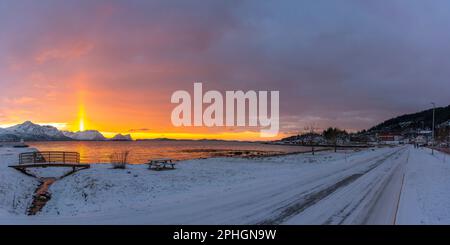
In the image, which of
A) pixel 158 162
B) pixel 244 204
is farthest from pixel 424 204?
pixel 158 162

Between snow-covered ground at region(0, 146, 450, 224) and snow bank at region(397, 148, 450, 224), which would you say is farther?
snow bank at region(397, 148, 450, 224)

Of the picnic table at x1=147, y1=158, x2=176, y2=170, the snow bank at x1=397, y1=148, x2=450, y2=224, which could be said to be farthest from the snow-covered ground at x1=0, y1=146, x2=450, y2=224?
the picnic table at x1=147, y1=158, x2=176, y2=170

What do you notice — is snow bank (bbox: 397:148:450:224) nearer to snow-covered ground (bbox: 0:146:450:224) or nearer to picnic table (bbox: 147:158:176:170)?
snow-covered ground (bbox: 0:146:450:224)

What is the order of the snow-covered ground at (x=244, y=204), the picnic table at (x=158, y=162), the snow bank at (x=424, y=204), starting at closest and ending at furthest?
the snow-covered ground at (x=244, y=204) → the snow bank at (x=424, y=204) → the picnic table at (x=158, y=162)

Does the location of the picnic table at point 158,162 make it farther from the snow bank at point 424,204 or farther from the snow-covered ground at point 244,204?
the snow bank at point 424,204

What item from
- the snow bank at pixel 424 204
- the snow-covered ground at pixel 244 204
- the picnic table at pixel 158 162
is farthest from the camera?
the picnic table at pixel 158 162

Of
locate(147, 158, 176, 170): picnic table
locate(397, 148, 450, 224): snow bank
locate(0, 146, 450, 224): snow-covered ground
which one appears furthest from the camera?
locate(147, 158, 176, 170): picnic table

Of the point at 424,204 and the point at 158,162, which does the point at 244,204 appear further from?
the point at 158,162

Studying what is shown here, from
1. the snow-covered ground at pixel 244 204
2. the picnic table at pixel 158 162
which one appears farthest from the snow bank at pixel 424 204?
the picnic table at pixel 158 162

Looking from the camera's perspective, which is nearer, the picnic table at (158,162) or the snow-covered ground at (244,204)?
the snow-covered ground at (244,204)

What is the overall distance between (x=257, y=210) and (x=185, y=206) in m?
2.45

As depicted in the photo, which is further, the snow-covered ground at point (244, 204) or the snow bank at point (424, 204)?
the snow bank at point (424, 204)
